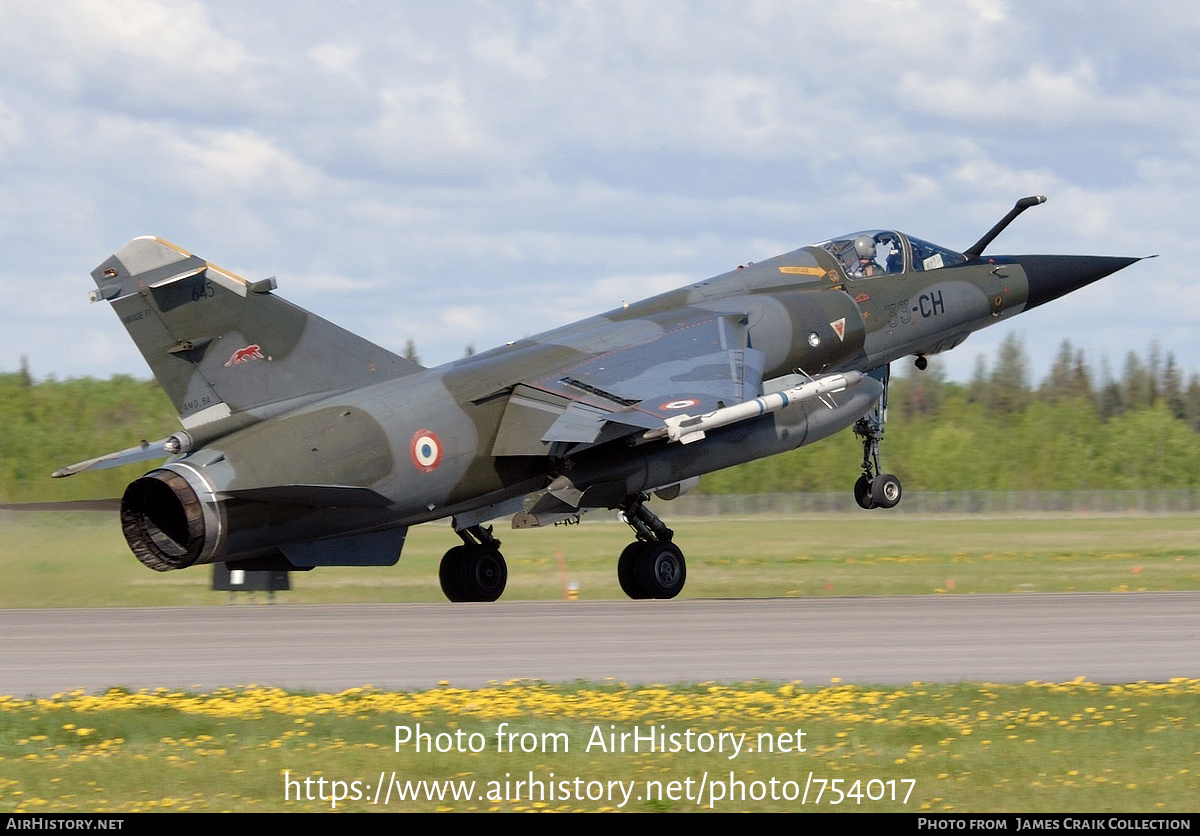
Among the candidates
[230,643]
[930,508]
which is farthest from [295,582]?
[930,508]

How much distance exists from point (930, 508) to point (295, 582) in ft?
129

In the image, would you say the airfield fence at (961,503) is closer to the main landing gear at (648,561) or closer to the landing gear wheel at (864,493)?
the landing gear wheel at (864,493)

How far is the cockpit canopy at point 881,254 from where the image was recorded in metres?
24.1

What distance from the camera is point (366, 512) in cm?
1909

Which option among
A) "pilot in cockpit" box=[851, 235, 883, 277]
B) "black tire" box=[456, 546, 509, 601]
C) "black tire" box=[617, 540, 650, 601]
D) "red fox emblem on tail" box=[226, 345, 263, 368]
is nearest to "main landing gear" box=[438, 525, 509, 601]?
"black tire" box=[456, 546, 509, 601]

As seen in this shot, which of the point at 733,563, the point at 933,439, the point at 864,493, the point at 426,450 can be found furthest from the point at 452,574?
the point at 933,439

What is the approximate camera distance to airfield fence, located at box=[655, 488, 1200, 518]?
59562 millimetres

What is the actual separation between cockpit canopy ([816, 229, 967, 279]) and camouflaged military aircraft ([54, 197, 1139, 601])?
0.03 metres

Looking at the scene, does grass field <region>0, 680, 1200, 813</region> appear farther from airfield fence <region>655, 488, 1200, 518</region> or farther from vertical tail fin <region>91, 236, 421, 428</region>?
airfield fence <region>655, 488, 1200, 518</region>

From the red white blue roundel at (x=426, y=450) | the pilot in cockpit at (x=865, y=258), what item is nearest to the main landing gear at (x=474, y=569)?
the red white blue roundel at (x=426, y=450)

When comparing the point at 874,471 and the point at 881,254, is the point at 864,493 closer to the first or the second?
the point at 874,471

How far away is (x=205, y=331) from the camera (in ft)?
61.3

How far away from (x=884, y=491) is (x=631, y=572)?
4.04 m
